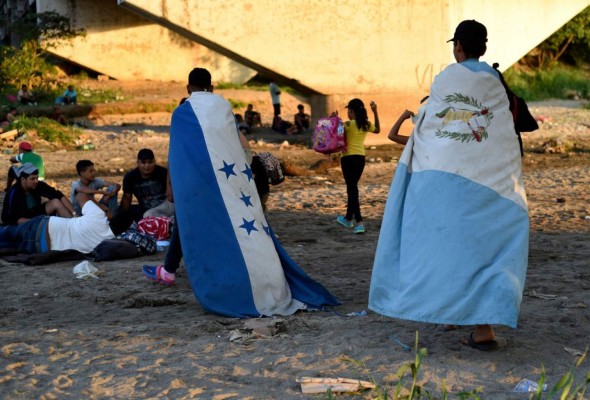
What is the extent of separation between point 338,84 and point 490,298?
15.4 m

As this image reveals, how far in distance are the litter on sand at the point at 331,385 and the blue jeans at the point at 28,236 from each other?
4721mm

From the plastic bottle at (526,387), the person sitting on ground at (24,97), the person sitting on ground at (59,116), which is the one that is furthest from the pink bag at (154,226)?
the person sitting on ground at (24,97)

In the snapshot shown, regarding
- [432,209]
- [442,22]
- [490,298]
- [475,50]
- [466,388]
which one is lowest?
[466,388]

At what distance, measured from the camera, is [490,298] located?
498cm

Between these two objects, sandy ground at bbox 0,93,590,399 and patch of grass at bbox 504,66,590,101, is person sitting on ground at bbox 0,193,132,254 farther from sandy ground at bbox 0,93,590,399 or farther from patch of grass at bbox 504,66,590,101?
patch of grass at bbox 504,66,590,101

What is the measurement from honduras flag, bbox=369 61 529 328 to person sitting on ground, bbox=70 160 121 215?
5068 mm

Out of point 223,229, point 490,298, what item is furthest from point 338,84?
point 490,298

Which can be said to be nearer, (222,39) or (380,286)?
(380,286)

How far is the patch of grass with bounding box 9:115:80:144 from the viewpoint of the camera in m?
19.2

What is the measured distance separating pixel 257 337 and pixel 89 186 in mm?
4657

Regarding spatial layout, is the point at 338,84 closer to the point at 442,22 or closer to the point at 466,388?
the point at 442,22

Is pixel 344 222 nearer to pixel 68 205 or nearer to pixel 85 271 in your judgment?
pixel 68 205

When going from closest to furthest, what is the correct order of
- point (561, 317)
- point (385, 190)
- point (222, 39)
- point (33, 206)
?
1. point (561, 317)
2. point (33, 206)
3. point (385, 190)
4. point (222, 39)

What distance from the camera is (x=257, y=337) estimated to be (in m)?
5.76
